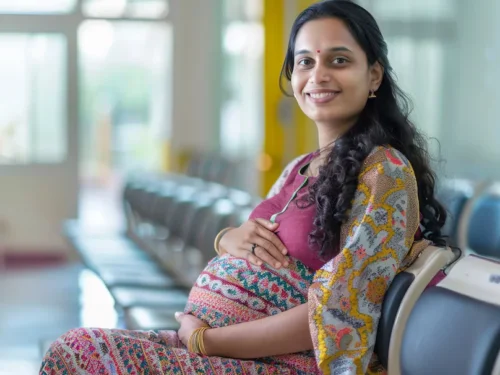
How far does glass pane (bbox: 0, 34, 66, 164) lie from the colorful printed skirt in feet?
22.5

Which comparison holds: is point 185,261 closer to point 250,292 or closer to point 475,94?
point 475,94

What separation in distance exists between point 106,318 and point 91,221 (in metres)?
4.57

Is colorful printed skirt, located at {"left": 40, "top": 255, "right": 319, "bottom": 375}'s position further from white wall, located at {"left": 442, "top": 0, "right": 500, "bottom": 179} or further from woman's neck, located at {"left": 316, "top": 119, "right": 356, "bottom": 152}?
white wall, located at {"left": 442, "top": 0, "right": 500, "bottom": 179}

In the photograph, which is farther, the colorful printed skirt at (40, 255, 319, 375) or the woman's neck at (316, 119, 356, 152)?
the woman's neck at (316, 119, 356, 152)

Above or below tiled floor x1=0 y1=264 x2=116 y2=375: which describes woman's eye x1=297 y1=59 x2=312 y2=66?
above

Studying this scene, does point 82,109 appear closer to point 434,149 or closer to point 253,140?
point 253,140

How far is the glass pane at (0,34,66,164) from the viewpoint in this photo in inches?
324

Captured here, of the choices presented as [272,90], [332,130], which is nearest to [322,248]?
[332,130]

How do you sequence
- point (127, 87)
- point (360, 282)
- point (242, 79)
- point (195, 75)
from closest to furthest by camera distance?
point (360, 282), point (242, 79), point (195, 75), point (127, 87)

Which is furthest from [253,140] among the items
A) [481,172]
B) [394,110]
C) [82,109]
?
[394,110]

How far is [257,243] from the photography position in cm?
173

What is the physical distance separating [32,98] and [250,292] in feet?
23.1

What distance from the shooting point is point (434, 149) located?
452 centimetres

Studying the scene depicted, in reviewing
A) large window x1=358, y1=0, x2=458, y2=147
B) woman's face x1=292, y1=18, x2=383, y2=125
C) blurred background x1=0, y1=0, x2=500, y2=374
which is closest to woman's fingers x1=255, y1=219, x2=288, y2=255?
woman's face x1=292, y1=18, x2=383, y2=125
